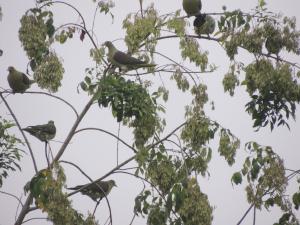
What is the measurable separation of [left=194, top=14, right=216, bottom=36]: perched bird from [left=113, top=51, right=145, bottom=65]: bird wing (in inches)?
27.4

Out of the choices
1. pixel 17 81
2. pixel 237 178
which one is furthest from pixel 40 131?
pixel 237 178

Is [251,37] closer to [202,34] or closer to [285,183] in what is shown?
[202,34]

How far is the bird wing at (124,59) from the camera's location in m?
5.88

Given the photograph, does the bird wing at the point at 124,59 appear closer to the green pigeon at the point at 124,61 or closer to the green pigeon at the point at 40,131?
the green pigeon at the point at 124,61

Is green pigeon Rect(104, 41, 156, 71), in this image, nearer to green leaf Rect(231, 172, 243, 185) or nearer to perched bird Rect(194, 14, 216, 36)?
perched bird Rect(194, 14, 216, 36)

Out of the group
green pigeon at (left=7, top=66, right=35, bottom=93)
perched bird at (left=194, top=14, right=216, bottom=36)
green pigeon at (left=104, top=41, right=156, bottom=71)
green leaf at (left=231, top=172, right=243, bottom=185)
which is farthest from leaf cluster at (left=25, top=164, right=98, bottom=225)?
green pigeon at (left=7, top=66, right=35, bottom=93)

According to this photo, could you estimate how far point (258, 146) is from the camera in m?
5.20

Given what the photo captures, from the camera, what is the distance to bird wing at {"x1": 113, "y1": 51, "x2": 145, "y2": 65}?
5.88 meters

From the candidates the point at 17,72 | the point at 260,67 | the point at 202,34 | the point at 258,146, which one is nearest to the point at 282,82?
the point at 260,67

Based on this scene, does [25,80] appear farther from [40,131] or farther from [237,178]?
[237,178]

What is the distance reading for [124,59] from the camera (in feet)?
20.0

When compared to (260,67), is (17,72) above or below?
above

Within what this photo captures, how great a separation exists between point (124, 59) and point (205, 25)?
103 centimetres

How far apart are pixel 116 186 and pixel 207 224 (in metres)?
4.46
